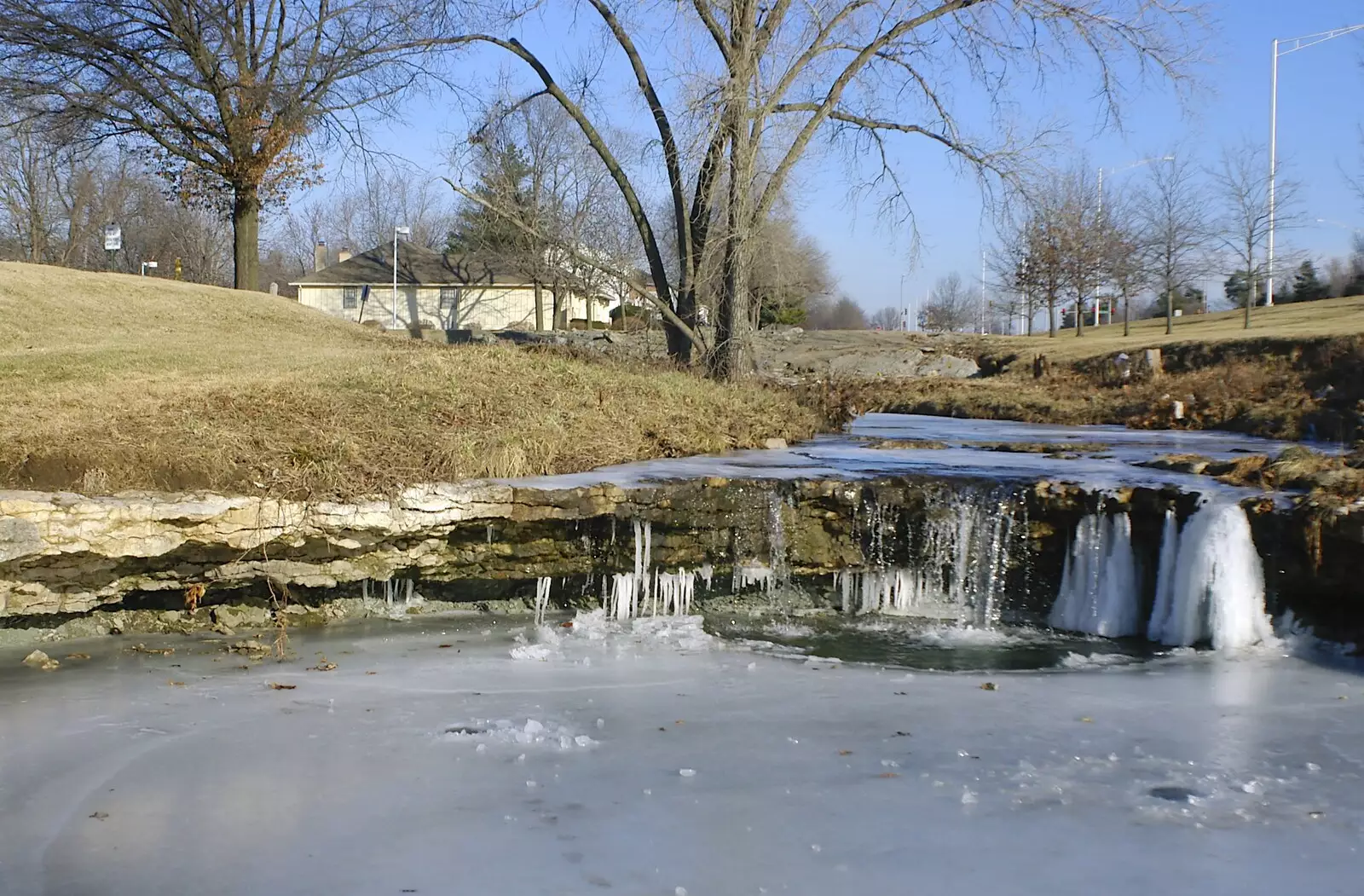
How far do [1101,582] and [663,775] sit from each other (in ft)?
14.3

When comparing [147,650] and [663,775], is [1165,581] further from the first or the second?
[147,650]

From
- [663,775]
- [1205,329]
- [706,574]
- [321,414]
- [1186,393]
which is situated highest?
[1205,329]

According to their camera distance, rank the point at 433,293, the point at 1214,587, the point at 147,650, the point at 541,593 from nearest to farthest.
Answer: the point at 147,650
the point at 1214,587
the point at 541,593
the point at 433,293

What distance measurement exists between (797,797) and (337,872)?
1725mm

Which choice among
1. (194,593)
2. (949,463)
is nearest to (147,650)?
(194,593)

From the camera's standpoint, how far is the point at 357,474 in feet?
24.3

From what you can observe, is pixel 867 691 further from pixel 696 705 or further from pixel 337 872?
pixel 337 872

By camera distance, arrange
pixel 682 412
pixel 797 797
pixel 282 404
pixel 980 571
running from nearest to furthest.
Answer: pixel 797 797 < pixel 980 571 < pixel 282 404 < pixel 682 412

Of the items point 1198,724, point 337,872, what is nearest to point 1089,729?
point 1198,724

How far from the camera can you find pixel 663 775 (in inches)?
Answer: 179

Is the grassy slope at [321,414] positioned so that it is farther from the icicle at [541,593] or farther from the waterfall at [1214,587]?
the waterfall at [1214,587]

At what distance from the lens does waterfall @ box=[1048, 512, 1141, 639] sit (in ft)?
24.6

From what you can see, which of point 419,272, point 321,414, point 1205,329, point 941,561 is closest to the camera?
point 941,561

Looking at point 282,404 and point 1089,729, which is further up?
point 282,404
